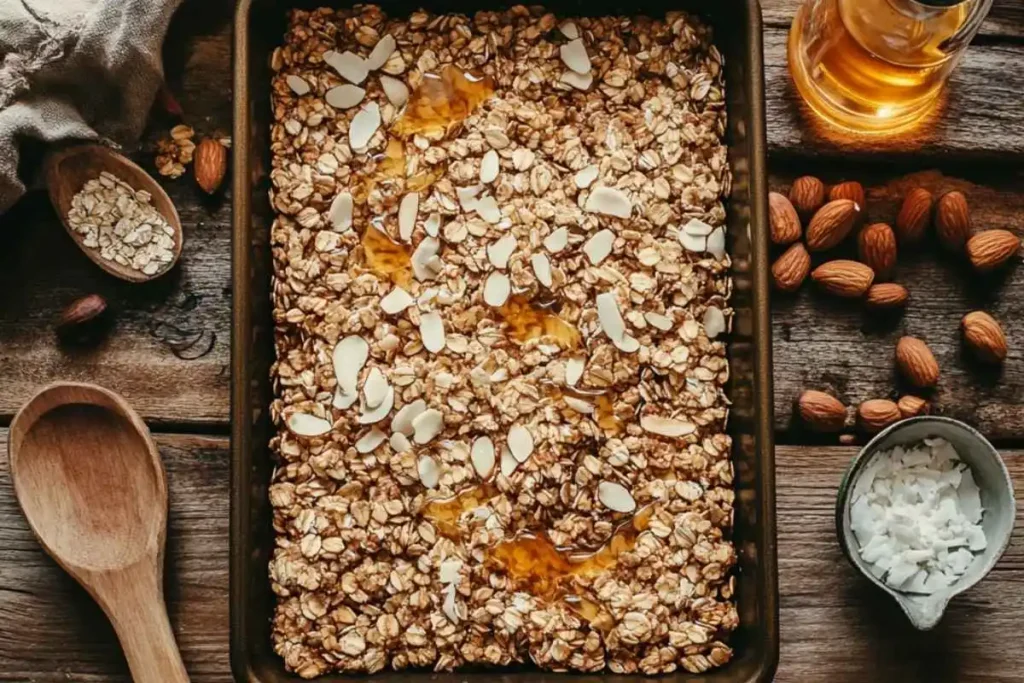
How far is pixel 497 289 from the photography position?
1347 millimetres

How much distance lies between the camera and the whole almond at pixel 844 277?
148 centimetres

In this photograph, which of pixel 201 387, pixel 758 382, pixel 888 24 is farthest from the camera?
pixel 201 387

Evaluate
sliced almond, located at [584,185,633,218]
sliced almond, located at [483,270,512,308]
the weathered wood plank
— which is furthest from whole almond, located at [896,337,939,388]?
sliced almond, located at [483,270,512,308]

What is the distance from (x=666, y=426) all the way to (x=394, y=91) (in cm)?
55

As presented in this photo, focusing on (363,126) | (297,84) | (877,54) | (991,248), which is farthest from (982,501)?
(297,84)

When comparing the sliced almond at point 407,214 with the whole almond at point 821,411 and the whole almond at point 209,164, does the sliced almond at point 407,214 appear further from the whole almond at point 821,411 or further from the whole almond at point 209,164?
the whole almond at point 821,411

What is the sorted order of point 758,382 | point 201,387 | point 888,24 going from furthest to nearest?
point 201,387 → point 888,24 → point 758,382

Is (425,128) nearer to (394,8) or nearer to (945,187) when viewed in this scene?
(394,8)

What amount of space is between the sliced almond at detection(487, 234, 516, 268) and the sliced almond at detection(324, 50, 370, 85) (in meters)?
0.28

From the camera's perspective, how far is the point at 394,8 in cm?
140

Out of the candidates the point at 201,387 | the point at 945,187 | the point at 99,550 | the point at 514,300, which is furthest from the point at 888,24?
the point at 99,550

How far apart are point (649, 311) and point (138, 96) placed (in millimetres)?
743

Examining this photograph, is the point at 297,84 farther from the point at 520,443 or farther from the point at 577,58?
the point at 520,443

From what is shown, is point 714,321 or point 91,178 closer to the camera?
point 714,321
